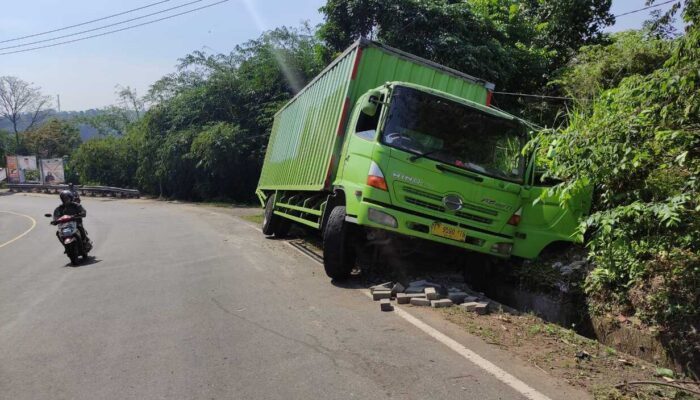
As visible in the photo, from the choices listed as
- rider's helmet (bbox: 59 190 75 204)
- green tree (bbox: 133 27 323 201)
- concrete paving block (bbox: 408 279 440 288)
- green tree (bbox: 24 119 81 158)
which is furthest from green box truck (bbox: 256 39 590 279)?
green tree (bbox: 24 119 81 158)

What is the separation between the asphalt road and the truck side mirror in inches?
90.4

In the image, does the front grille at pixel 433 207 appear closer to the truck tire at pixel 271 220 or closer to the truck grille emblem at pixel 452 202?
the truck grille emblem at pixel 452 202

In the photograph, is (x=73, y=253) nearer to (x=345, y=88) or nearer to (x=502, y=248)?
(x=345, y=88)

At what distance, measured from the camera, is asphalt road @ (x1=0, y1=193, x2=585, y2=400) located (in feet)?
12.9

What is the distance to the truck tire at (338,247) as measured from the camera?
23.2 ft

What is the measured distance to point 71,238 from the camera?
10219mm

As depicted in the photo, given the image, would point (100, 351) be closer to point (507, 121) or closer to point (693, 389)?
point (693, 389)

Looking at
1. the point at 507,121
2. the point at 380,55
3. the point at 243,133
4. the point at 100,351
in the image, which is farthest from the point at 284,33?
the point at 100,351

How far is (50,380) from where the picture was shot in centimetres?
421

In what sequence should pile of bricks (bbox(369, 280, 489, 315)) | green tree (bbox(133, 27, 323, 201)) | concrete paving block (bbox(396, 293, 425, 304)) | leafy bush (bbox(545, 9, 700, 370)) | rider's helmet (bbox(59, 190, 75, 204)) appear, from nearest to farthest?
leafy bush (bbox(545, 9, 700, 370)) < pile of bricks (bbox(369, 280, 489, 315)) < concrete paving block (bbox(396, 293, 425, 304)) < rider's helmet (bbox(59, 190, 75, 204)) < green tree (bbox(133, 27, 323, 201))

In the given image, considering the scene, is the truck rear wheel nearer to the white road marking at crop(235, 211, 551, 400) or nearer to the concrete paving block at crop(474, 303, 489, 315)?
the white road marking at crop(235, 211, 551, 400)

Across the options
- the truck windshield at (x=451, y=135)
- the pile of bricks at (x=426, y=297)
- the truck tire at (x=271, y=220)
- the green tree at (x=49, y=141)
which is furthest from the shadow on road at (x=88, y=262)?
the green tree at (x=49, y=141)

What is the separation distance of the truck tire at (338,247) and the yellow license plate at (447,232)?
1252mm

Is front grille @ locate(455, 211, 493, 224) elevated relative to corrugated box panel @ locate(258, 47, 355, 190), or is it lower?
lower
